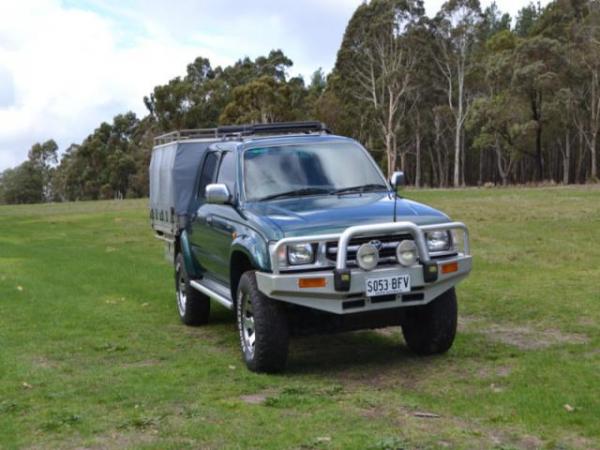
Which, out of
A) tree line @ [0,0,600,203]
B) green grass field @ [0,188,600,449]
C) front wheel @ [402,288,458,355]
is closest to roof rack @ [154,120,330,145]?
green grass field @ [0,188,600,449]

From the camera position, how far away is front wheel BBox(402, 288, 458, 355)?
7430 mm

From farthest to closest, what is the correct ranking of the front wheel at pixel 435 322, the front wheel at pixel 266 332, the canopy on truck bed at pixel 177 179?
the canopy on truck bed at pixel 177 179 < the front wheel at pixel 435 322 < the front wheel at pixel 266 332

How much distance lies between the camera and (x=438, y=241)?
23.5 ft

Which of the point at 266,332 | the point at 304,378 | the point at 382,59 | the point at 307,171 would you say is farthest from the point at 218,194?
the point at 382,59

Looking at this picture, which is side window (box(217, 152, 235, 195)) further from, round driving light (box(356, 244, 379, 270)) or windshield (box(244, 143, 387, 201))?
round driving light (box(356, 244, 379, 270))

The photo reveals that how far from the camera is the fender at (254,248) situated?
6.86 meters

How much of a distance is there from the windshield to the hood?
0.22m

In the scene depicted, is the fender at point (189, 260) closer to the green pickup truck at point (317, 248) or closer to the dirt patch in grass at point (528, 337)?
the green pickup truck at point (317, 248)

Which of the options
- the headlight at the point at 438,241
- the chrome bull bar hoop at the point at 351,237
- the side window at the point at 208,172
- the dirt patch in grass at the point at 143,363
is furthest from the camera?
the side window at the point at 208,172

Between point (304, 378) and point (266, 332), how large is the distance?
0.51 m

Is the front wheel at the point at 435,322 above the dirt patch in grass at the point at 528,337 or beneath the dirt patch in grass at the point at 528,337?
above

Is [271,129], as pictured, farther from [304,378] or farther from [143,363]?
[304,378]

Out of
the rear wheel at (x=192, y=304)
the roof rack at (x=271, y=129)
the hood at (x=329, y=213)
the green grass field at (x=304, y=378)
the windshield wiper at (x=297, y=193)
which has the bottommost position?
the green grass field at (x=304, y=378)

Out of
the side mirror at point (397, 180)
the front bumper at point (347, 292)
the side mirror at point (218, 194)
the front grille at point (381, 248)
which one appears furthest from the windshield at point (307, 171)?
the front bumper at point (347, 292)
